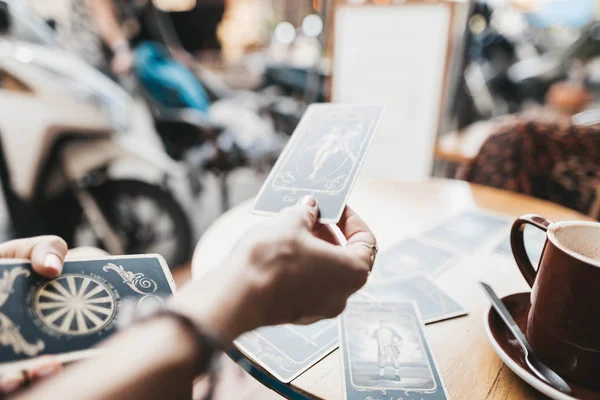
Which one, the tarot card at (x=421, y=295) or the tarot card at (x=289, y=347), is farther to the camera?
the tarot card at (x=421, y=295)

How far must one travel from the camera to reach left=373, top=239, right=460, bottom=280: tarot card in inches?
34.6

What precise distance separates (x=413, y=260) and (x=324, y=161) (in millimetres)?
352

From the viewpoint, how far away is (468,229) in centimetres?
108

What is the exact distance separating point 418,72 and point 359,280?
198 cm

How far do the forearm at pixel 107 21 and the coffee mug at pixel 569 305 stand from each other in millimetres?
2776

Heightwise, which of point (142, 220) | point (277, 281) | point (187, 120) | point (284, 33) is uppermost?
point (284, 33)

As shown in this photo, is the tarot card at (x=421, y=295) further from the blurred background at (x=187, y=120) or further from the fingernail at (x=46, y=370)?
the blurred background at (x=187, y=120)

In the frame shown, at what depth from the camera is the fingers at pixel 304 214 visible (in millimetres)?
551

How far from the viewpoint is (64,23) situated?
2.43 m

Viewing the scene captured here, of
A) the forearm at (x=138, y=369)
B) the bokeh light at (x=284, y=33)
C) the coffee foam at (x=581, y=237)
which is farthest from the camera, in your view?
the bokeh light at (x=284, y=33)

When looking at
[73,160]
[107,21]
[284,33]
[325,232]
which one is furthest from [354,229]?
[284,33]

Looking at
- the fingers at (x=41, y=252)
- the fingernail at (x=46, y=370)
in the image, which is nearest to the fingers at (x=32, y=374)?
the fingernail at (x=46, y=370)

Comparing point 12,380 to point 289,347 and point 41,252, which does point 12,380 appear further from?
point 289,347

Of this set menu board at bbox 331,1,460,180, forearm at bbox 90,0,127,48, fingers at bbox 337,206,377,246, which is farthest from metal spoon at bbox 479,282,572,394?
forearm at bbox 90,0,127,48
